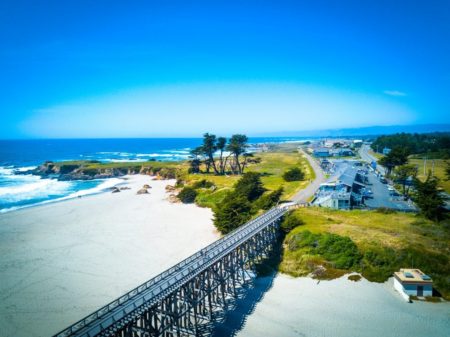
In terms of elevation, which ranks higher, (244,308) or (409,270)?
(409,270)

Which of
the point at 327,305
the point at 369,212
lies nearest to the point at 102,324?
the point at 327,305

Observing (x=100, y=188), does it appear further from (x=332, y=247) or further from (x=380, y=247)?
(x=380, y=247)

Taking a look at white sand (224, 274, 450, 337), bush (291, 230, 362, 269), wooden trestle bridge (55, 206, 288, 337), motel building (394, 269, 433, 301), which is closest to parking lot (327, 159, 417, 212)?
bush (291, 230, 362, 269)

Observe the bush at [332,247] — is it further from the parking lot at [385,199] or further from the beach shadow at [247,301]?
the parking lot at [385,199]

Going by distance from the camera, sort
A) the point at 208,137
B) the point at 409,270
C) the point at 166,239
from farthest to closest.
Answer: the point at 208,137 → the point at 166,239 → the point at 409,270

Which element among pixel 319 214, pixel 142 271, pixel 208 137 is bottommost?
pixel 142 271

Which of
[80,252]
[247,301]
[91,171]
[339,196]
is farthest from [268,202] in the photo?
[91,171]

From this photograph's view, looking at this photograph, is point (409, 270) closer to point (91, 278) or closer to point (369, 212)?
point (369, 212)
